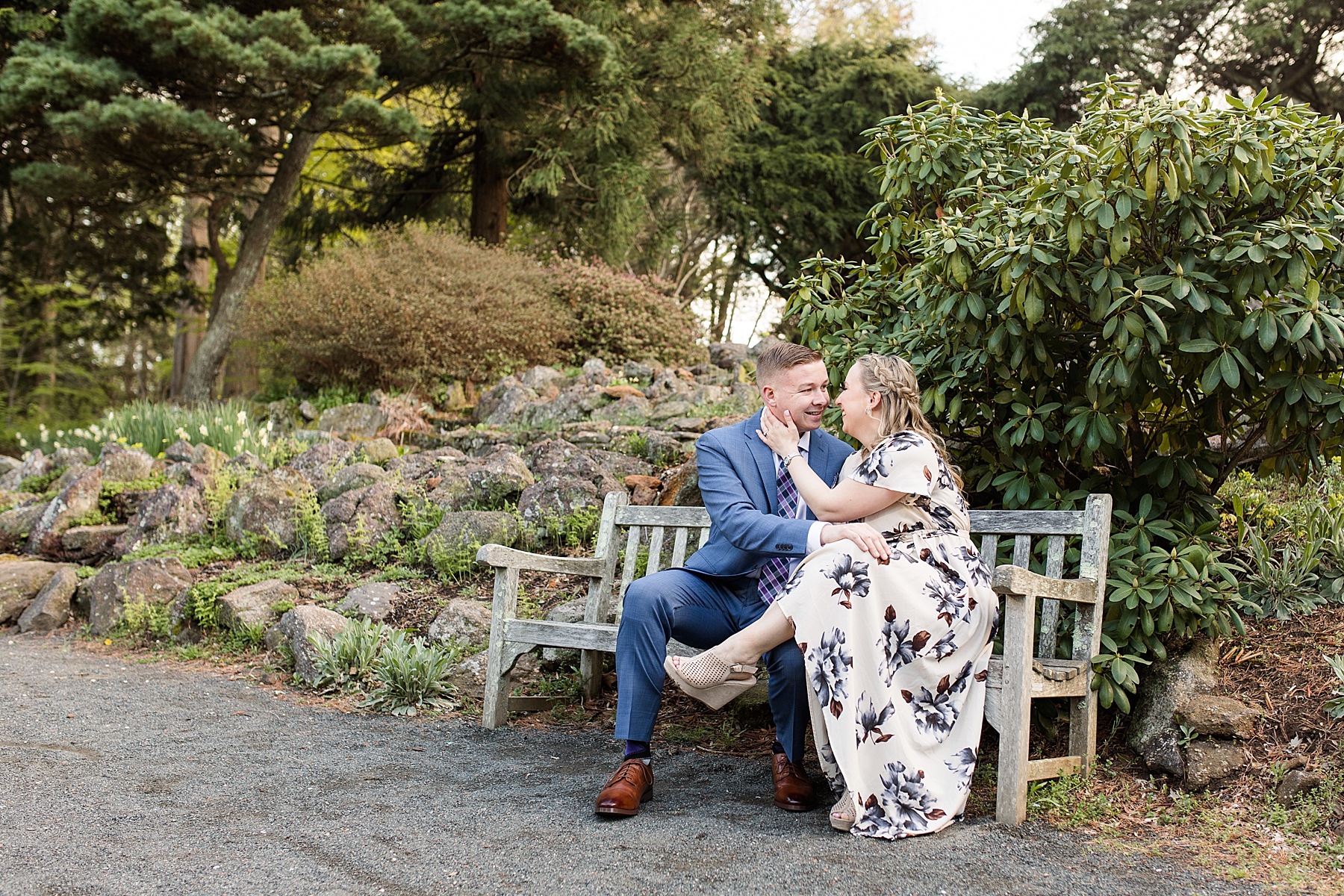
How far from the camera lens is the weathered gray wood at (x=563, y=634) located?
393 cm

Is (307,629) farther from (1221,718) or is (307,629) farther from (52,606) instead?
(1221,718)

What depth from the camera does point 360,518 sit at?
630 centimetres

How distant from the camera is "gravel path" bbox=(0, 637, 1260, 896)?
2512 mm

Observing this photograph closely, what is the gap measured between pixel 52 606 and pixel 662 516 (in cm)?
437

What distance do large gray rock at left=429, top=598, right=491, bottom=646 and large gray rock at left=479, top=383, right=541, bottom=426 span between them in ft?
11.6

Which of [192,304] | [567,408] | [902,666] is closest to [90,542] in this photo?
[567,408]

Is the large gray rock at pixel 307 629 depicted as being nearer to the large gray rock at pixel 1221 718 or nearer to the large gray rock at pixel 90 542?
the large gray rock at pixel 90 542

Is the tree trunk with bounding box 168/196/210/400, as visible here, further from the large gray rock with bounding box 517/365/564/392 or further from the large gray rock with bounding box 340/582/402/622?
the large gray rock with bounding box 340/582/402/622

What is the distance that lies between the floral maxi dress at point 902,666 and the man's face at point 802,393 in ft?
2.05

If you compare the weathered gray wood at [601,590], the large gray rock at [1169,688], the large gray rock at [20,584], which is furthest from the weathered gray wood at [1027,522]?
the large gray rock at [20,584]

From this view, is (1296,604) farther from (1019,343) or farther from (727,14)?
(727,14)

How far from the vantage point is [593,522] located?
5.74 m

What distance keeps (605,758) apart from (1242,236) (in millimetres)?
2829

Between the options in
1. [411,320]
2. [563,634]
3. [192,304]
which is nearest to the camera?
[563,634]
